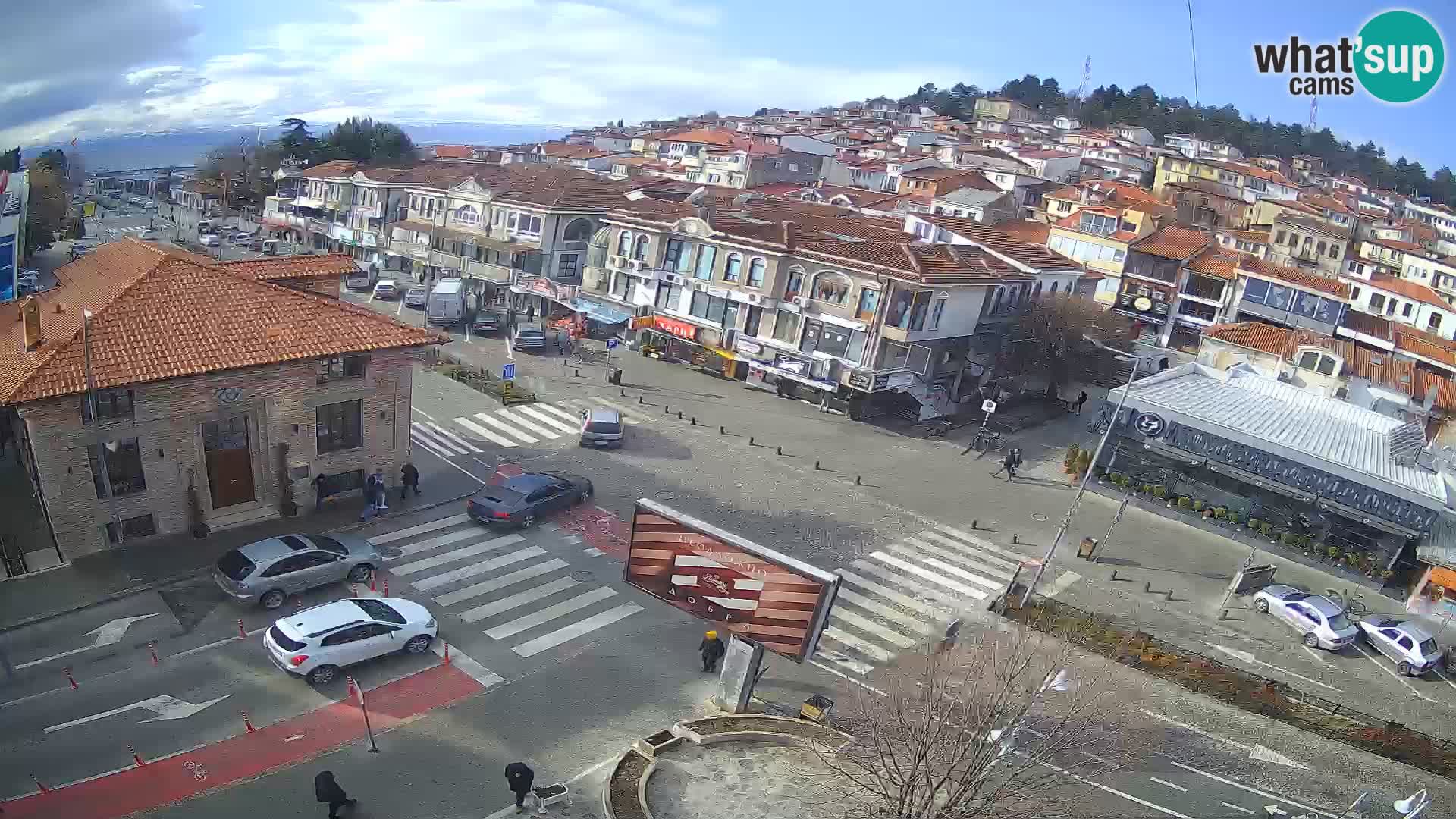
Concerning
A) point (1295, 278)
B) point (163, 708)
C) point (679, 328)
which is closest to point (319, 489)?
point (163, 708)

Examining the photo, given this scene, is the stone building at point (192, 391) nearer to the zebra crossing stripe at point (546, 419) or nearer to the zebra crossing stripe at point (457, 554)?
the zebra crossing stripe at point (457, 554)

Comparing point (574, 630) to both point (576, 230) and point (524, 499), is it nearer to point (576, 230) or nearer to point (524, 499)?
point (524, 499)

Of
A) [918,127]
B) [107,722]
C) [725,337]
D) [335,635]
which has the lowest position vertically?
[107,722]

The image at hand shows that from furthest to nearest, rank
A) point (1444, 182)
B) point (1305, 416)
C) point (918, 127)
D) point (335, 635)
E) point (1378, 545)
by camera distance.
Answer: point (1444, 182) → point (918, 127) → point (1305, 416) → point (1378, 545) → point (335, 635)

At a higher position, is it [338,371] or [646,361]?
[338,371]

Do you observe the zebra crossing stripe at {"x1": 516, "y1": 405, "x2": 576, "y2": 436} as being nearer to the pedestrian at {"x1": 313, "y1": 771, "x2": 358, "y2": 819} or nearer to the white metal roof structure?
the pedestrian at {"x1": 313, "y1": 771, "x2": 358, "y2": 819}

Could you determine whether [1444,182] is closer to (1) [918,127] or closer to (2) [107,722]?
(1) [918,127]

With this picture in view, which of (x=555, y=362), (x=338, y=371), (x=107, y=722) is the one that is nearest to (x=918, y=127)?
(x=555, y=362)
